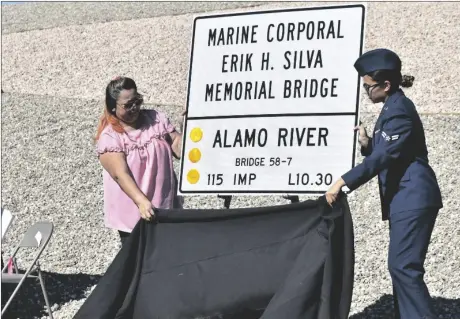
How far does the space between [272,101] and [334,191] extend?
0.92m

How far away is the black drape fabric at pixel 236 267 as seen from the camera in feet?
17.4

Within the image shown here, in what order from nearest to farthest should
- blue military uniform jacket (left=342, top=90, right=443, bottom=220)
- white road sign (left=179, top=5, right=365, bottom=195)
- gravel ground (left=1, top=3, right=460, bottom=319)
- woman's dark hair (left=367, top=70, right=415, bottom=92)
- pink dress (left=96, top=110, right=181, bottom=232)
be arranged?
1. blue military uniform jacket (left=342, top=90, right=443, bottom=220)
2. woman's dark hair (left=367, top=70, right=415, bottom=92)
3. white road sign (left=179, top=5, right=365, bottom=195)
4. pink dress (left=96, top=110, right=181, bottom=232)
5. gravel ground (left=1, top=3, right=460, bottom=319)

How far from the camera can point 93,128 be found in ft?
43.5

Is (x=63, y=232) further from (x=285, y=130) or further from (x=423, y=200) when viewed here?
(x=423, y=200)

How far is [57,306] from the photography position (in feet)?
23.7

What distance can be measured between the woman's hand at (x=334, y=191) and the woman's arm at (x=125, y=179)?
3.71 feet

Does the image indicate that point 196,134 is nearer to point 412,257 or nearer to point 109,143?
point 109,143

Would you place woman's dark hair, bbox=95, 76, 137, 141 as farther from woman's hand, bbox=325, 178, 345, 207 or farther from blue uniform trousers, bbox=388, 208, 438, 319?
blue uniform trousers, bbox=388, 208, 438, 319

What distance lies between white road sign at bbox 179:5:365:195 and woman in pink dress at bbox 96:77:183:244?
0.30m

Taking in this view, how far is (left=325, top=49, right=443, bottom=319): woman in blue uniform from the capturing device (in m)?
5.14

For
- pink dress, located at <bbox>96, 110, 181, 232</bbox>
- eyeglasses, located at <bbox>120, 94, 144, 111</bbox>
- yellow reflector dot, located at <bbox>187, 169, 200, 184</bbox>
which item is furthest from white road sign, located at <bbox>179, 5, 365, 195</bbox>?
eyeglasses, located at <bbox>120, 94, 144, 111</bbox>

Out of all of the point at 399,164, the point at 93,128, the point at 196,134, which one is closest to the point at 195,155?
the point at 196,134

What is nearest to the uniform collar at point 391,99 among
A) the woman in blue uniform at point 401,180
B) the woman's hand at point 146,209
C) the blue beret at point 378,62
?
the woman in blue uniform at point 401,180

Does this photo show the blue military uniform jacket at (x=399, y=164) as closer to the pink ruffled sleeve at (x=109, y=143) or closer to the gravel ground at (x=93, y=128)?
the pink ruffled sleeve at (x=109, y=143)
